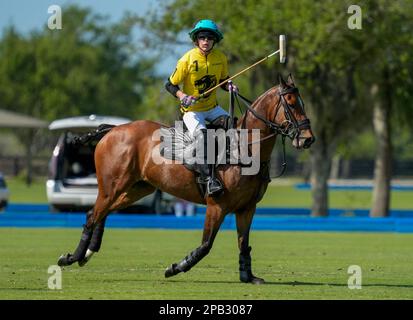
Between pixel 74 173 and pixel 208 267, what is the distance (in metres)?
14.3

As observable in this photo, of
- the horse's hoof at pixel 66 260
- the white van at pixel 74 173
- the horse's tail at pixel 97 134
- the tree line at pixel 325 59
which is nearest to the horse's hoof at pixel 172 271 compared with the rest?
the horse's hoof at pixel 66 260

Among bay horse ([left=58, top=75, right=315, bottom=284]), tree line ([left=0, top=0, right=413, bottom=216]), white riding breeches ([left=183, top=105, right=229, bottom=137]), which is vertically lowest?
bay horse ([left=58, top=75, right=315, bottom=284])

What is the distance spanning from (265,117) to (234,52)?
1754 centimetres

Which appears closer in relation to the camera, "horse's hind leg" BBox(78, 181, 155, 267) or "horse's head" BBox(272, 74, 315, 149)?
"horse's head" BBox(272, 74, 315, 149)

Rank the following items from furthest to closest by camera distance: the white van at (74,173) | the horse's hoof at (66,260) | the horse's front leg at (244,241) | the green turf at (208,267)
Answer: the white van at (74,173), the horse's hoof at (66,260), the horse's front leg at (244,241), the green turf at (208,267)

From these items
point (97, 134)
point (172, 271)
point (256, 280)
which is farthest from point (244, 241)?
point (97, 134)

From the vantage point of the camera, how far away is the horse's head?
14.0 metres

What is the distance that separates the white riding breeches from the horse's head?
894mm

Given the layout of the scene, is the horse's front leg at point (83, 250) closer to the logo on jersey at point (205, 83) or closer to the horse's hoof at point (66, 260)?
the horse's hoof at point (66, 260)

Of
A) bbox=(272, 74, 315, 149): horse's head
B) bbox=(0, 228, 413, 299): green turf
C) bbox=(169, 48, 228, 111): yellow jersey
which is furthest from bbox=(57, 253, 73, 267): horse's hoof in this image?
bbox=(272, 74, 315, 149): horse's head

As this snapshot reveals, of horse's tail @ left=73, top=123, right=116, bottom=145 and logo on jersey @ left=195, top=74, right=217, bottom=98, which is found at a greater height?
logo on jersey @ left=195, top=74, right=217, bottom=98

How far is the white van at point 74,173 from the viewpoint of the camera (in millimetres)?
28484

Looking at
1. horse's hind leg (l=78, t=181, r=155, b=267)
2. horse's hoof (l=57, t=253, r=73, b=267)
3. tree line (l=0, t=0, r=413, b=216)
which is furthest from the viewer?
tree line (l=0, t=0, r=413, b=216)

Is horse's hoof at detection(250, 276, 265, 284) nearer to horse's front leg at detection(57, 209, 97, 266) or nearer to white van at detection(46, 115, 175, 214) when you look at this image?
horse's front leg at detection(57, 209, 97, 266)
